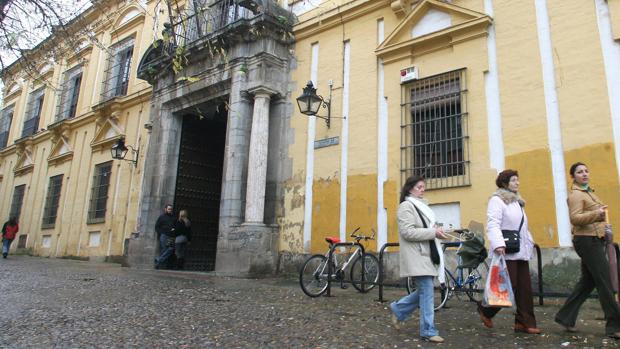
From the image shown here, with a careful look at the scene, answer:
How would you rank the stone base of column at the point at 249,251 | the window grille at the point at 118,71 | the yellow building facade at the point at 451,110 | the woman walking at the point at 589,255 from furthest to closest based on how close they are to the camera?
the window grille at the point at 118,71, the stone base of column at the point at 249,251, the yellow building facade at the point at 451,110, the woman walking at the point at 589,255

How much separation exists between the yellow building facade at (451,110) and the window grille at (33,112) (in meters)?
15.3

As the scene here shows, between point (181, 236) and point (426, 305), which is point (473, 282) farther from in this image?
point (181, 236)

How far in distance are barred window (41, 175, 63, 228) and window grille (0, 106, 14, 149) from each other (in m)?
7.04

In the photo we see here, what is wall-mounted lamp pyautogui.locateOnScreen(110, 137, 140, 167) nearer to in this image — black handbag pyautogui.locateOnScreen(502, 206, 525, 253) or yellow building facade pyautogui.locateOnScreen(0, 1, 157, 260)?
yellow building facade pyautogui.locateOnScreen(0, 1, 157, 260)

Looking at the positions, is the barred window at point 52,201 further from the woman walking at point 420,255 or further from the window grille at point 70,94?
the woman walking at point 420,255

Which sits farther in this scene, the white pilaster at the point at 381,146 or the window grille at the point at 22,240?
the window grille at the point at 22,240

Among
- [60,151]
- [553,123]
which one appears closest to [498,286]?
[553,123]

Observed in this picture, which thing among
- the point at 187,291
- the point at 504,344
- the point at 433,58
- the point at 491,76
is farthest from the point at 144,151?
the point at 504,344

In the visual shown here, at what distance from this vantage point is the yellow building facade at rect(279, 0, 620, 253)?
6.89 meters

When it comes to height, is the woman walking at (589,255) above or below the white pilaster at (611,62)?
below

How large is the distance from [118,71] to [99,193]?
4.38 meters

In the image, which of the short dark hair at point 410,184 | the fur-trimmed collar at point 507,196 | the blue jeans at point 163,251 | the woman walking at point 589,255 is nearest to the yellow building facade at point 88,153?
the blue jeans at point 163,251

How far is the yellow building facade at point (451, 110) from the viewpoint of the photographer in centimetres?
689

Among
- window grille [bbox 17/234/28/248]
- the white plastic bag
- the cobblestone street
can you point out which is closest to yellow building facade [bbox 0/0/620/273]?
the cobblestone street
